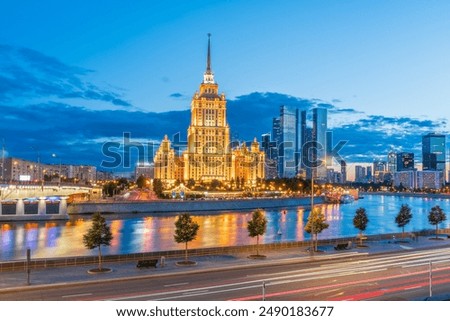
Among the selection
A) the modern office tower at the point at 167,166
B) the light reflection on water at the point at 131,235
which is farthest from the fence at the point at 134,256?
the modern office tower at the point at 167,166

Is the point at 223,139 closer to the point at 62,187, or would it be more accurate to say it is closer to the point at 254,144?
the point at 254,144

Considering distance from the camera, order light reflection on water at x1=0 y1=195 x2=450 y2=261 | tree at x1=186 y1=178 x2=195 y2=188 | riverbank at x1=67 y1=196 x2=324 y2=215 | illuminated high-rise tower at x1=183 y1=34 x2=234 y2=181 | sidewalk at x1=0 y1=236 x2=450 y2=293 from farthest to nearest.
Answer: illuminated high-rise tower at x1=183 y1=34 x2=234 y2=181 → tree at x1=186 y1=178 x2=195 y2=188 → riverbank at x1=67 y1=196 x2=324 y2=215 → light reflection on water at x1=0 y1=195 x2=450 y2=261 → sidewalk at x1=0 y1=236 x2=450 y2=293

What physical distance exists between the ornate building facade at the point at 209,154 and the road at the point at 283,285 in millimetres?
119986

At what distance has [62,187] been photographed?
6619 centimetres

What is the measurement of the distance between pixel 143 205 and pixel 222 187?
53366 mm

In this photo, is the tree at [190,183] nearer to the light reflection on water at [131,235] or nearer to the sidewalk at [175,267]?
the light reflection on water at [131,235]

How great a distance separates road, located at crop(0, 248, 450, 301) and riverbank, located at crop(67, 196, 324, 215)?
2004 inches

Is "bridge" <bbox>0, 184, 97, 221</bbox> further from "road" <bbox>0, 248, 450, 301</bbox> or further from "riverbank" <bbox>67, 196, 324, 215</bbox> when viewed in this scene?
"road" <bbox>0, 248, 450, 301</bbox>

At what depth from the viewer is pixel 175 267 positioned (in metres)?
20.0

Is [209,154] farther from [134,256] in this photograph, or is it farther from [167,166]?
[134,256]

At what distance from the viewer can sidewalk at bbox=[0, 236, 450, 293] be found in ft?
55.7

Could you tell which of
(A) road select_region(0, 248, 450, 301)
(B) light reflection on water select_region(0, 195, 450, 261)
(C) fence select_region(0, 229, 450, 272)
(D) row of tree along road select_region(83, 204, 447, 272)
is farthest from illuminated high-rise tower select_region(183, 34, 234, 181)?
(A) road select_region(0, 248, 450, 301)

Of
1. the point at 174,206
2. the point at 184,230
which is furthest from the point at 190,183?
the point at 184,230
